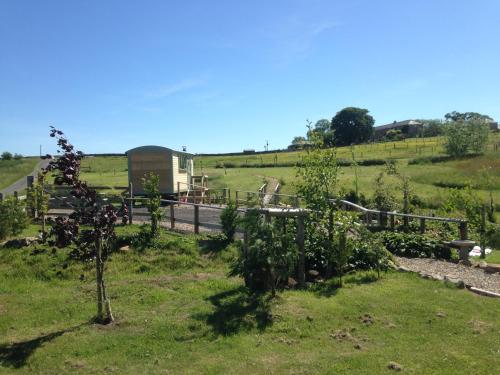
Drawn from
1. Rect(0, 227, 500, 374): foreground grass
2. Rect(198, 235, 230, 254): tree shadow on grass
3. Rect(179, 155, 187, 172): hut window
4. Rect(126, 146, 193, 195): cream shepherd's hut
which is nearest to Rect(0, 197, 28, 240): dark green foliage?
Rect(0, 227, 500, 374): foreground grass

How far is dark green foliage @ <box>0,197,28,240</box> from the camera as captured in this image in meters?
14.0

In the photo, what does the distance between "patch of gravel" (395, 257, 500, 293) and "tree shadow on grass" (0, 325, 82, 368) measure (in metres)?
7.09

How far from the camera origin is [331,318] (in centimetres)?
740

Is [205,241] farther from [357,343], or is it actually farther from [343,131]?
[343,131]

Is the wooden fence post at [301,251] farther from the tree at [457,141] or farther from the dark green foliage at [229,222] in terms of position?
the tree at [457,141]

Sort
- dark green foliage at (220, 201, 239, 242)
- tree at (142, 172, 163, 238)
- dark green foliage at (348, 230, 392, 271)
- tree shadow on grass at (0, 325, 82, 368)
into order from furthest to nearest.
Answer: tree at (142, 172, 163, 238)
dark green foliage at (220, 201, 239, 242)
dark green foliage at (348, 230, 392, 271)
tree shadow on grass at (0, 325, 82, 368)

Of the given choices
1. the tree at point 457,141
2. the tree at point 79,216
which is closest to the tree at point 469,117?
the tree at point 457,141

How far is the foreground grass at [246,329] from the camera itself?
19.9 feet

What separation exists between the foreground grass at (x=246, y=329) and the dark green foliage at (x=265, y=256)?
355mm

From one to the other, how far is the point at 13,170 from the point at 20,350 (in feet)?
199

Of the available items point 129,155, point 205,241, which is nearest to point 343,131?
point 129,155

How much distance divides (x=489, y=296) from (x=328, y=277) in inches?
114

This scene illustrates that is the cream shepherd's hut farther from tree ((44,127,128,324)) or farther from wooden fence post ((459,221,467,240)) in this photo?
tree ((44,127,128,324))

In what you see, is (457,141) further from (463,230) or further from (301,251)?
(301,251)
